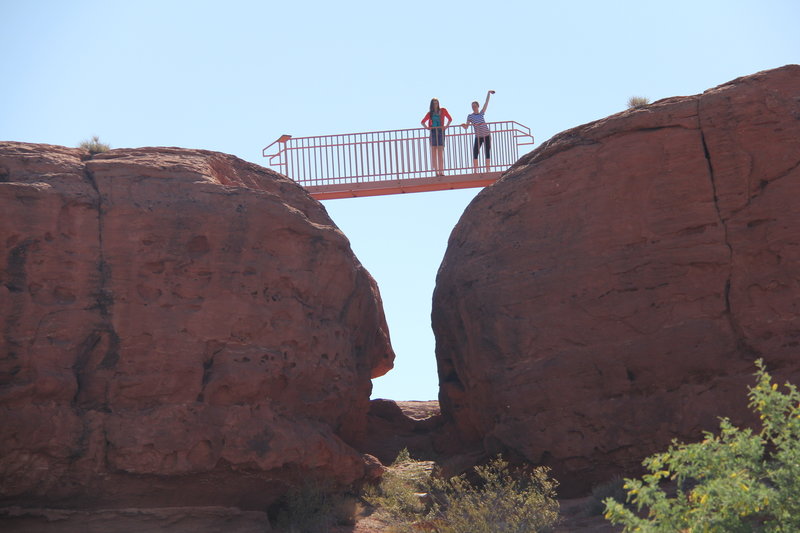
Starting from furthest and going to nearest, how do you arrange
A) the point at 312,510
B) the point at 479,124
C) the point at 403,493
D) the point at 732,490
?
the point at 479,124, the point at 403,493, the point at 312,510, the point at 732,490

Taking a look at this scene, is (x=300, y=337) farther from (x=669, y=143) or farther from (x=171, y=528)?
(x=669, y=143)

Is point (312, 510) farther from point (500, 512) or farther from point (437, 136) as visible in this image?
point (437, 136)

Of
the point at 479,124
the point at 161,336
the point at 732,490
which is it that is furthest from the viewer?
the point at 479,124

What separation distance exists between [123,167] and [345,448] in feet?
16.5

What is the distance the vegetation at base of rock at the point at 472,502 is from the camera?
38.8 feet

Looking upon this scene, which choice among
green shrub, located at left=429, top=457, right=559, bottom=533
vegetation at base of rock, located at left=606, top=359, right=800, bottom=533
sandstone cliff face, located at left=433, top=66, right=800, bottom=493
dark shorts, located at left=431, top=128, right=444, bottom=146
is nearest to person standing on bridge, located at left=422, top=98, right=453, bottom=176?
dark shorts, located at left=431, top=128, right=444, bottom=146

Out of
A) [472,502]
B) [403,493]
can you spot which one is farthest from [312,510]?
[472,502]

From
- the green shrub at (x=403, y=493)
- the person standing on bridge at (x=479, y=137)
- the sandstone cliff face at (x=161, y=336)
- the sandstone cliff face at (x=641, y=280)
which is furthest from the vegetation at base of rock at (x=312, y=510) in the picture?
the person standing on bridge at (x=479, y=137)

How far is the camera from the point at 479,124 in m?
18.9

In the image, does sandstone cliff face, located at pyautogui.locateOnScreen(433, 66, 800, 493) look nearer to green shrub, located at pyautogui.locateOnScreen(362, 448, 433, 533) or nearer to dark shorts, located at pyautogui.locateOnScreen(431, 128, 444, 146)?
green shrub, located at pyautogui.locateOnScreen(362, 448, 433, 533)

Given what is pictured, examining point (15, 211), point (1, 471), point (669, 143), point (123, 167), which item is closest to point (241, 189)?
point (123, 167)

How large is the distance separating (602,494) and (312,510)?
3863 mm

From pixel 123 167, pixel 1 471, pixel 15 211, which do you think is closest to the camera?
pixel 1 471

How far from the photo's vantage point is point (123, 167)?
44.0 ft
